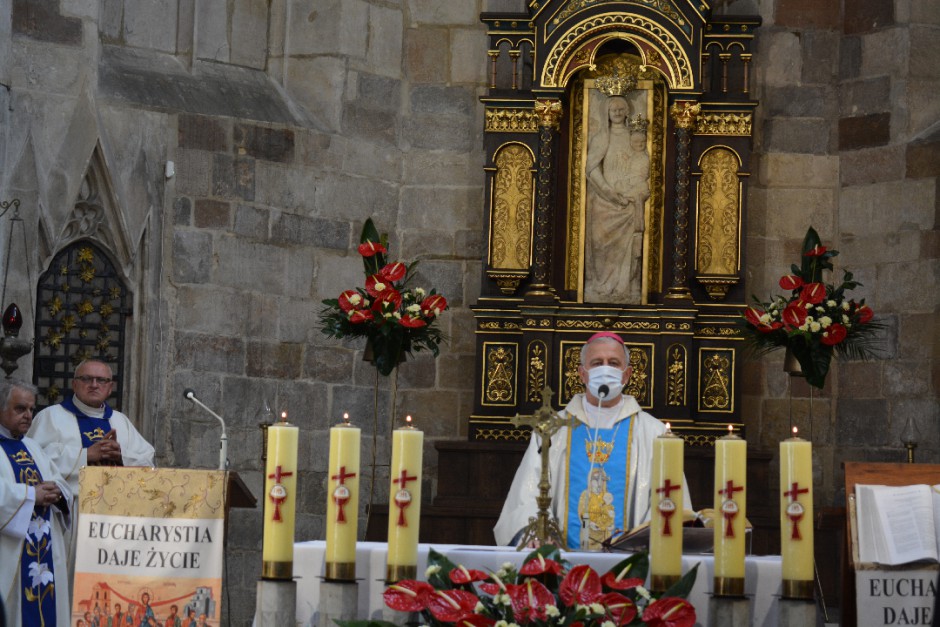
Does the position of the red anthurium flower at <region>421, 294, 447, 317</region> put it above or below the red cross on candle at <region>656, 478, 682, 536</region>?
above

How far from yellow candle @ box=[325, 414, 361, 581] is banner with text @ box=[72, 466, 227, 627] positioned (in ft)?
2.53

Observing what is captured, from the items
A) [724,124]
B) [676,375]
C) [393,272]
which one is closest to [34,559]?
[393,272]

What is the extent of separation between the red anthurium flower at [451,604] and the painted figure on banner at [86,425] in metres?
4.30

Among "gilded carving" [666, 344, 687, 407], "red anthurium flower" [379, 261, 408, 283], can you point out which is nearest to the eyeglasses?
"red anthurium flower" [379, 261, 408, 283]

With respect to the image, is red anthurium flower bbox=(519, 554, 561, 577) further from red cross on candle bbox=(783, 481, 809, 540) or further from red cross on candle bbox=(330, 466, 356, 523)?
red cross on candle bbox=(783, 481, 809, 540)

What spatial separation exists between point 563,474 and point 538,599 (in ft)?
10.6

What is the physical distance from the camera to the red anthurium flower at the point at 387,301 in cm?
919

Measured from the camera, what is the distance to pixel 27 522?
24.1ft

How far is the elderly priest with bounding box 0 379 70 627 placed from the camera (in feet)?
23.9

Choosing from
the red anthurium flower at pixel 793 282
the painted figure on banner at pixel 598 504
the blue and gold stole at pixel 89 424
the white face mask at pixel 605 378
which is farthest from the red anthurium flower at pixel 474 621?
the red anthurium flower at pixel 793 282

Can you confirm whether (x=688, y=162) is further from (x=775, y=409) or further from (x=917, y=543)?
(x=917, y=543)

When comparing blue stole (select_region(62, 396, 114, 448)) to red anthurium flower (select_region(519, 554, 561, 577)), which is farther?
blue stole (select_region(62, 396, 114, 448))

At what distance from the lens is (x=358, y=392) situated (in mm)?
11648

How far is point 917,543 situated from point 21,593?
4357 millimetres
